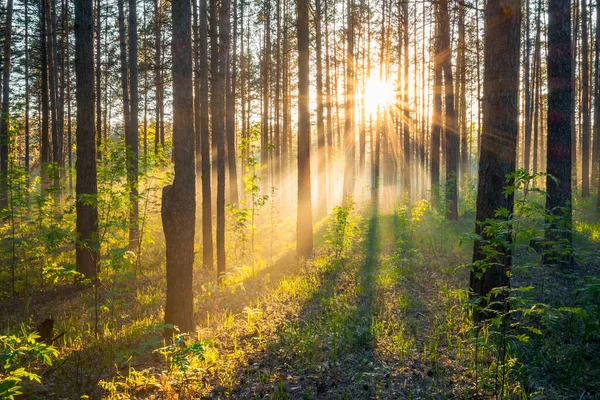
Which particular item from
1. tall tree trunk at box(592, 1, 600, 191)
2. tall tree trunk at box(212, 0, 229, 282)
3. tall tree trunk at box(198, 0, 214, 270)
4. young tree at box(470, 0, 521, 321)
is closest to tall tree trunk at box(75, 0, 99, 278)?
tall tree trunk at box(198, 0, 214, 270)

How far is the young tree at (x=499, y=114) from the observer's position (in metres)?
5.36

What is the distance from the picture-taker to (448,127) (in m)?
15.4

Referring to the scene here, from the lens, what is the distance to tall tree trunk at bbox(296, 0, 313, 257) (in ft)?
35.7

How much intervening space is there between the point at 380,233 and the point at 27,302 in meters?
11.6

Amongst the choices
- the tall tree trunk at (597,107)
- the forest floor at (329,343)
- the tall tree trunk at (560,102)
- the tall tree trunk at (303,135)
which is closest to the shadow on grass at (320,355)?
the forest floor at (329,343)

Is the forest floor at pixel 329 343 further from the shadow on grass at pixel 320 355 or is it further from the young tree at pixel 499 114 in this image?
the young tree at pixel 499 114

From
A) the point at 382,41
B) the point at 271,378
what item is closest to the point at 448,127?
the point at 382,41

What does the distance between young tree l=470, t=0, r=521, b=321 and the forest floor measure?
2.36 ft

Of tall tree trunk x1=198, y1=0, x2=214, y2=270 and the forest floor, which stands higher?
tall tree trunk x1=198, y1=0, x2=214, y2=270

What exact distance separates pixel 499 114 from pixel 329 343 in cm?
431

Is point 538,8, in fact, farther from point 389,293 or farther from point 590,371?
point 590,371

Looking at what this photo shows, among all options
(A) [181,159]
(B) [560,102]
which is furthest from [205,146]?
(B) [560,102]

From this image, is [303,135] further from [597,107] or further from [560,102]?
[597,107]

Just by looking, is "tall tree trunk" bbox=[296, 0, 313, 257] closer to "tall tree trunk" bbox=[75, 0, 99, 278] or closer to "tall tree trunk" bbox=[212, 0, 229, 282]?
"tall tree trunk" bbox=[212, 0, 229, 282]
